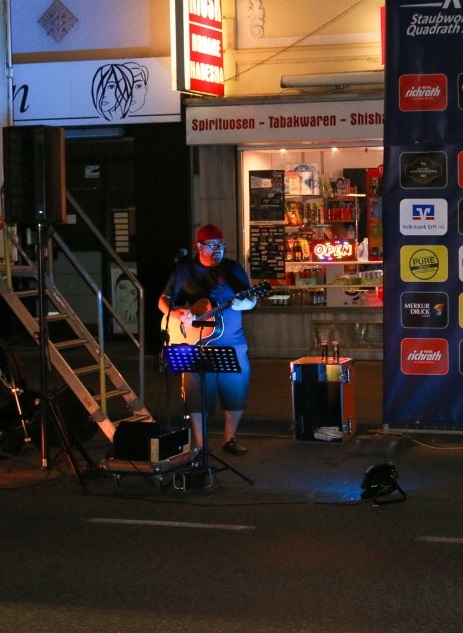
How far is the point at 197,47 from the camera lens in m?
14.6

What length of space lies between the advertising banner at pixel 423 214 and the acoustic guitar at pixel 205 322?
61.8 inches

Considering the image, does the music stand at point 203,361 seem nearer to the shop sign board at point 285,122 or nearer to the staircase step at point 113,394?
the staircase step at point 113,394

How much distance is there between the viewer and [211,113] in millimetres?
15086

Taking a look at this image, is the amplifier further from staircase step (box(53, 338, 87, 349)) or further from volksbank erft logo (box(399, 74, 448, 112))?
volksbank erft logo (box(399, 74, 448, 112))

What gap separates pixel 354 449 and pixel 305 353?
16.7ft

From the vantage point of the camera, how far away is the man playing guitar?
9992mm

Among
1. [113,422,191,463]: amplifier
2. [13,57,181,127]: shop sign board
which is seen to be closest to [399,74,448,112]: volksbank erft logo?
[113,422,191,463]: amplifier

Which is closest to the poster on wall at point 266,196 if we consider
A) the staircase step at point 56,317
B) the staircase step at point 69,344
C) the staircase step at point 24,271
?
the staircase step at point 24,271

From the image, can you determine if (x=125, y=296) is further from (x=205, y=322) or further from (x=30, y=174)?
(x=205, y=322)

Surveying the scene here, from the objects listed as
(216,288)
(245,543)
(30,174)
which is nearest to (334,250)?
(216,288)

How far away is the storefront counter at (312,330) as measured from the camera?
15.4m

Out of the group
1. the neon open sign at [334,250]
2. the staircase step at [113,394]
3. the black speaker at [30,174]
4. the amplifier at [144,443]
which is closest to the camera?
the amplifier at [144,443]

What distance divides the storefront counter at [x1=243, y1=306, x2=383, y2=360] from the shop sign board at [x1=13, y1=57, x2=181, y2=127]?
300 centimetres

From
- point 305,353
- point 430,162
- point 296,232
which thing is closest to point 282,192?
point 296,232
